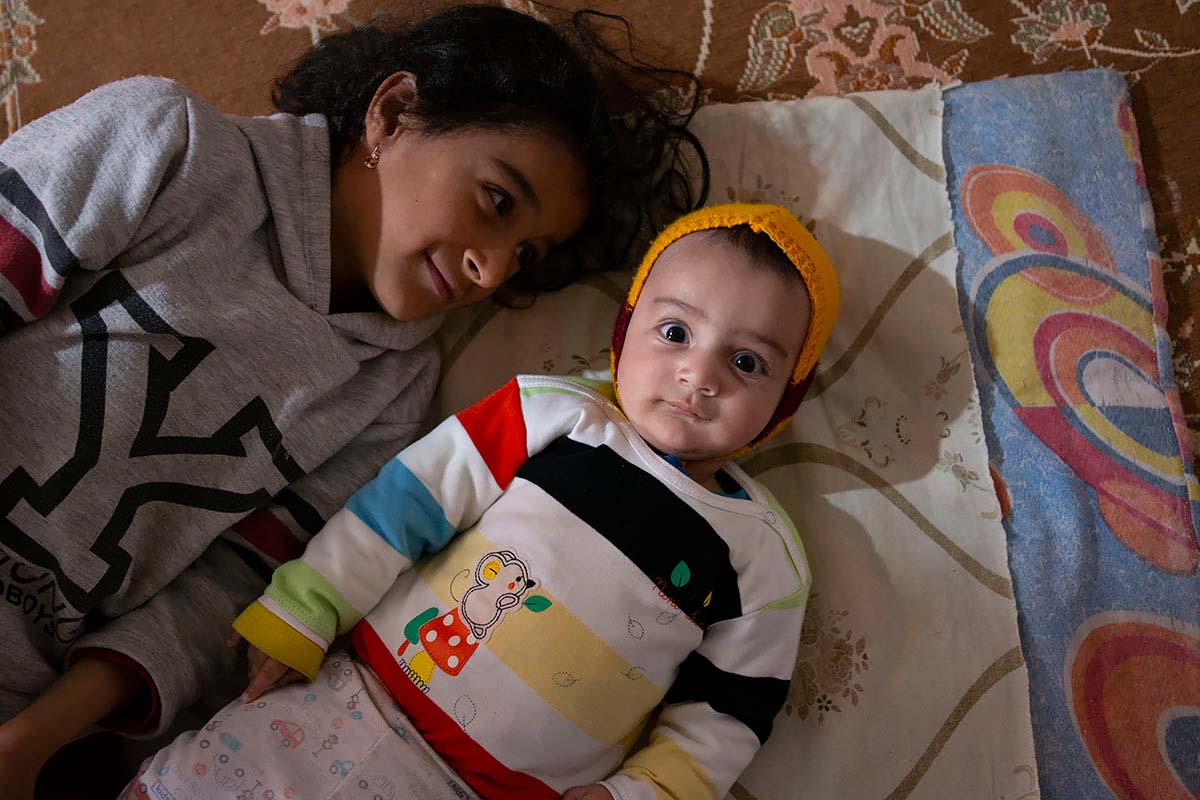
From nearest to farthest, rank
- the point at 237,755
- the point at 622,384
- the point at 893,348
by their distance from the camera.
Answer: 1. the point at 237,755
2. the point at 622,384
3. the point at 893,348

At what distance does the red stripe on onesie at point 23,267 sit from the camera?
0.92m

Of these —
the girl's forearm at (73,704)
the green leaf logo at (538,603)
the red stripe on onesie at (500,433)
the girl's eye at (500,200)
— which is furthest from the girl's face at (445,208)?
the girl's forearm at (73,704)

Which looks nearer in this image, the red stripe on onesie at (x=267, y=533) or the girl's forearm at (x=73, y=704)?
the girl's forearm at (x=73, y=704)

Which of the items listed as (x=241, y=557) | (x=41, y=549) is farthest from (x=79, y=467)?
(x=241, y=557)

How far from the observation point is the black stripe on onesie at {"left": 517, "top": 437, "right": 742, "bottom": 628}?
977 millimetres

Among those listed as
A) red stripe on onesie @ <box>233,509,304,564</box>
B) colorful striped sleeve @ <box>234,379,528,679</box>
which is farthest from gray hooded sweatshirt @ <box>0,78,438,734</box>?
colorful striped sleeve @ <box>234,379,528,679</box>

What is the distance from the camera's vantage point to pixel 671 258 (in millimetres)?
1051

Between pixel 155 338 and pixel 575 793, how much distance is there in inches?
26.5

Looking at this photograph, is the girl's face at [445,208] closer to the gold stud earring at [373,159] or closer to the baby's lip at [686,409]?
the gold stud earring at [373,159]

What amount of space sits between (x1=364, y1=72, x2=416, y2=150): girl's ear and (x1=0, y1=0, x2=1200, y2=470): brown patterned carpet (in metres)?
0.27

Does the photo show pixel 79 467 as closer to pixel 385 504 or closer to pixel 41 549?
pixel 41 549

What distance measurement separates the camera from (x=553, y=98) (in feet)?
3.66

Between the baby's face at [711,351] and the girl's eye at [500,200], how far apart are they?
206 millimetres

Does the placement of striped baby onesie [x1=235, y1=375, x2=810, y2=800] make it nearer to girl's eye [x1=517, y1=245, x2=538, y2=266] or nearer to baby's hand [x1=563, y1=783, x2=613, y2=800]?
baby's hand [x1=563, y1=783, x2=613, y2=800]
